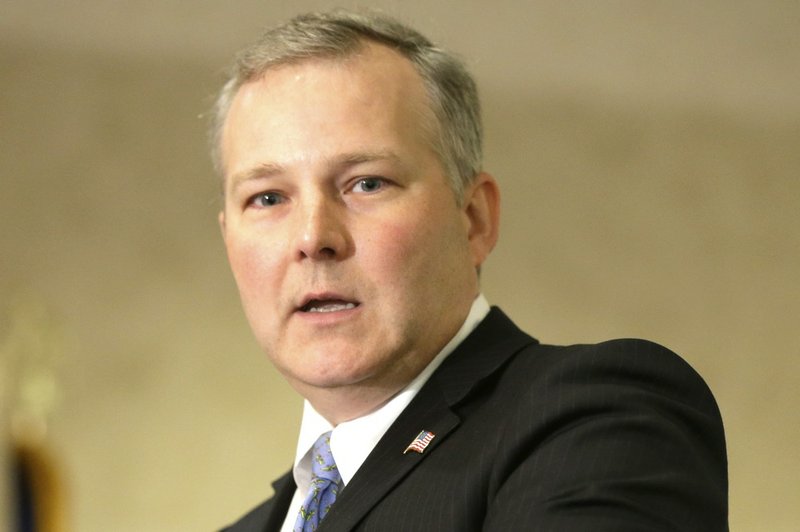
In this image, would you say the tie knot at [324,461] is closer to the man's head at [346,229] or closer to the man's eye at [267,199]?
the man's head at [346,229]

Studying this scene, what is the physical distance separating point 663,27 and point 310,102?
3.27 m

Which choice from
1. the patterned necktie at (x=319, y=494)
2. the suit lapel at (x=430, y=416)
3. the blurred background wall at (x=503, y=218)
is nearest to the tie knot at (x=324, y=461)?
the patterned necktie at (x=319, y=494)

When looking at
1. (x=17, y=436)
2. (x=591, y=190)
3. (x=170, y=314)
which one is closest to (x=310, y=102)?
(x=170, y=314)

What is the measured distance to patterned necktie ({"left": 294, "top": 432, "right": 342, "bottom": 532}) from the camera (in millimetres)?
1694

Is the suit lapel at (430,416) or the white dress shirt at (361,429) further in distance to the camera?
the white dress shirt at (361,429)

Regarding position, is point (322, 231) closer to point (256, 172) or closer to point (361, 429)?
point (256, 172)

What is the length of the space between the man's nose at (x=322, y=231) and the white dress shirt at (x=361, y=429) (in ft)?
0.80

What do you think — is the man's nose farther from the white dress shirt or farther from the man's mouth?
the white dress shirt

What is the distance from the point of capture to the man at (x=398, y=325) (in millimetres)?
1338

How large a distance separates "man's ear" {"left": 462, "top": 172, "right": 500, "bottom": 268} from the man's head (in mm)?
57

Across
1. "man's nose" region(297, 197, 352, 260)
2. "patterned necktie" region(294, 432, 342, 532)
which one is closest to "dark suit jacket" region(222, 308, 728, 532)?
"patterned necktie" region(294, 432, 342, 532)

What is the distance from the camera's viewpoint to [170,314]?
4285 mm

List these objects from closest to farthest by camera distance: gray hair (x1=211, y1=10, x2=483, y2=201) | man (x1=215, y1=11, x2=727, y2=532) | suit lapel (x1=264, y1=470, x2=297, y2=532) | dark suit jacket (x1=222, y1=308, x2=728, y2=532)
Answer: dark suit jacket (x1=222, y1=308, x2=728, y2=532), man (x1=215, y1=11, x2=727, y2=532), gray hair (x1=211, y1=10, x2=483, y2=201), suit lapel (x1=264, y1=470, x2=297, y2=532)

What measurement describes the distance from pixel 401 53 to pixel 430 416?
0.65 metres
